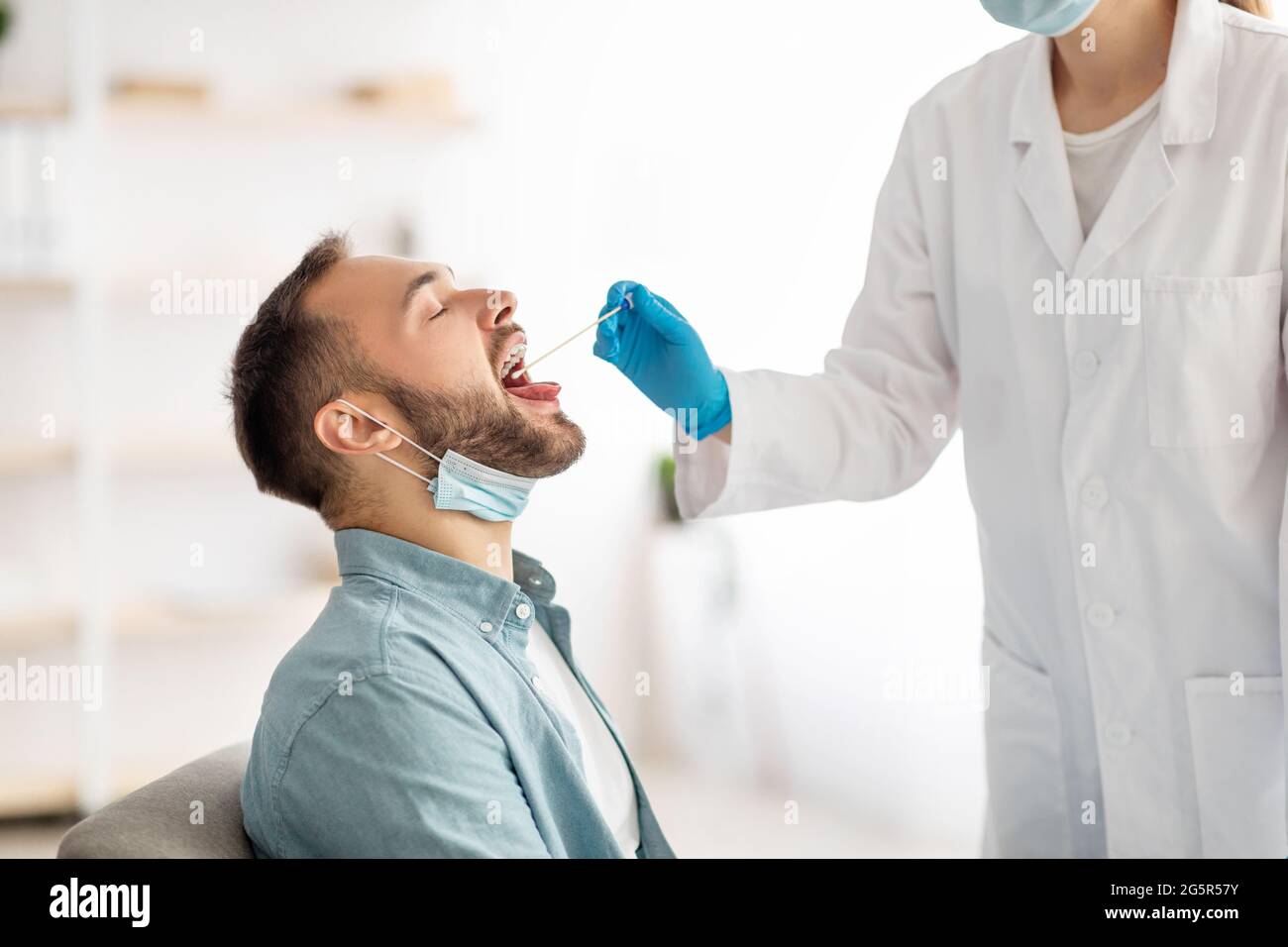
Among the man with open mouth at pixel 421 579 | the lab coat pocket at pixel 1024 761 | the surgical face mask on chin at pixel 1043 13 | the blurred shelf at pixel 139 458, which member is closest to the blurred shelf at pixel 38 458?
the blurred shelf at pixel 139 458

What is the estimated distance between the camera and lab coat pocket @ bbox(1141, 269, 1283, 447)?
116cm

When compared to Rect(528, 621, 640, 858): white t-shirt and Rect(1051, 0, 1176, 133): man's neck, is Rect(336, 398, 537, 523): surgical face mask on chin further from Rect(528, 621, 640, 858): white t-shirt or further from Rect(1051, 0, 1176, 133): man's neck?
Rect(1051, 0, 1176, 133): man's neck

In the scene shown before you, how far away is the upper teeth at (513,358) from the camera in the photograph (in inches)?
52.2

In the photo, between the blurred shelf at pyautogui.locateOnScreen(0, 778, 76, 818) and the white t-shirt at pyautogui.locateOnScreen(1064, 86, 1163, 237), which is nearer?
the white t-shirt at pyautogui.locateOnScreen(1064, 86, 1163, 237)

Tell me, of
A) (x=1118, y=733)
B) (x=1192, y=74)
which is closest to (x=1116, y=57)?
(x=1192, y=74)

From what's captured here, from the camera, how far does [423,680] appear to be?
104 centimetres

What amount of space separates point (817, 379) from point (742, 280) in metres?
1.84

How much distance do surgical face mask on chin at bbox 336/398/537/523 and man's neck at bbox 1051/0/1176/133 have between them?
0.74 meters

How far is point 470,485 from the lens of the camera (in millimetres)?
1255

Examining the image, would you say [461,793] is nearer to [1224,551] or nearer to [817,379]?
[817,379]

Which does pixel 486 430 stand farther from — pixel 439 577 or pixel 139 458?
pixel 139 458

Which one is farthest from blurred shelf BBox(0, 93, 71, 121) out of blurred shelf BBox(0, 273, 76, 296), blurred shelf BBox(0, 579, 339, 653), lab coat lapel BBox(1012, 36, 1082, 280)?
lab coat lapel BBox(1012, 36, 1082, 280)
